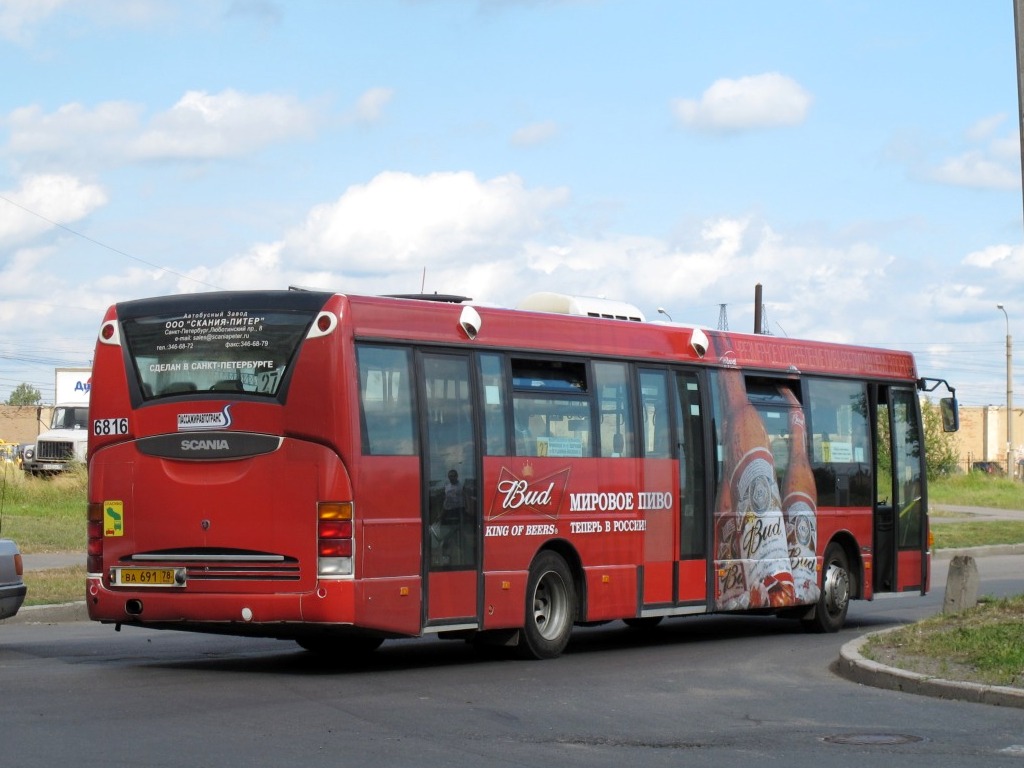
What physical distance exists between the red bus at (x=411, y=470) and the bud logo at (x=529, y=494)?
2cm

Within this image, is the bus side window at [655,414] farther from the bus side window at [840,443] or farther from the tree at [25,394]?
the tree at [25,394]

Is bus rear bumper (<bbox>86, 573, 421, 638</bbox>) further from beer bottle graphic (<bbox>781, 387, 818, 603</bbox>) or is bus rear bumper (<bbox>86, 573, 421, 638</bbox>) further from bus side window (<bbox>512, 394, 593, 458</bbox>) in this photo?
beer bottle graphic (<bbox>781, 387, 818, 603</bbox>)

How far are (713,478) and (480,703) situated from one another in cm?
587

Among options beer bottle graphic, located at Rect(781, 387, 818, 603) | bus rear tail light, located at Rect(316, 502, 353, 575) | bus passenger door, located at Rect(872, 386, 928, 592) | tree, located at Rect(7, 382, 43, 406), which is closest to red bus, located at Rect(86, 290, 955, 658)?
bus rear tail light, located at Rect(316, 502, 353, 575)

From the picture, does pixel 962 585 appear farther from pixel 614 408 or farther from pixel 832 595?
pixel 614 408

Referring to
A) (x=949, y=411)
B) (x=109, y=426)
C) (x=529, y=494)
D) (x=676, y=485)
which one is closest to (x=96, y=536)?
(x=109, y=426)

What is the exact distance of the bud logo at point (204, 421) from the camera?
1256 centimetres

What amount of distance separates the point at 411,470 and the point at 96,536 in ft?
8.73

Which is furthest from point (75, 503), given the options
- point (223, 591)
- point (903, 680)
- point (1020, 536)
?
point (903, 680)

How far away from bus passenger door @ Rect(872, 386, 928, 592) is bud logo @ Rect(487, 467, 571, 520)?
5975 mm

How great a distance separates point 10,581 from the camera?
45.3 feet

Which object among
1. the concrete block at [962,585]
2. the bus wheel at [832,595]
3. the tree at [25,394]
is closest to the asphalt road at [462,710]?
→ the concrete block at [962,585]

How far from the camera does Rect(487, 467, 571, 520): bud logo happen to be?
1366cm

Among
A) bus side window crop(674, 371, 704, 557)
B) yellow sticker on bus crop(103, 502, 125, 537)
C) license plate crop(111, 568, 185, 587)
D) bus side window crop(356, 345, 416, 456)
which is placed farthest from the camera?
bus side window crop(674, 371, 704, 557)
